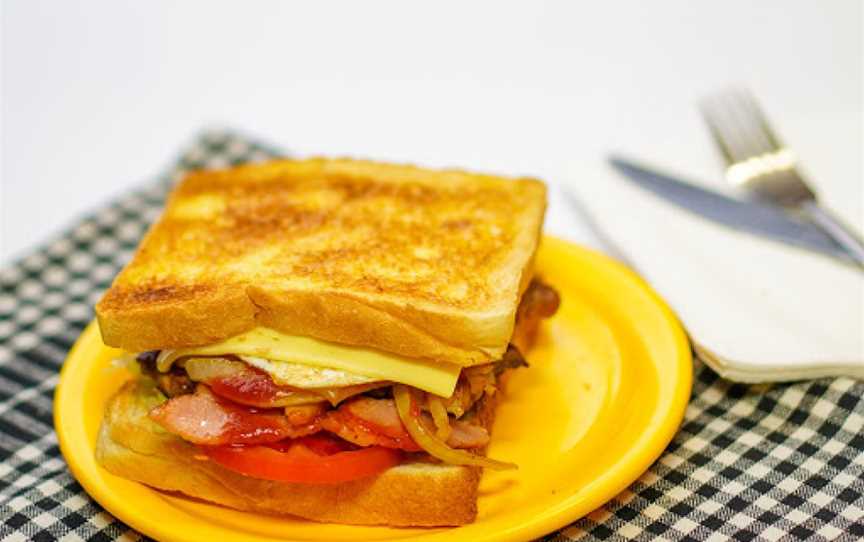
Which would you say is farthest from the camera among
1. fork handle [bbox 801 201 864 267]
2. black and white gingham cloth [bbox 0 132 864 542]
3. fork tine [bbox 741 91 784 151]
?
fork tine [bbox 741 91 784 151]

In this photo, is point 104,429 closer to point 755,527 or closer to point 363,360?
point 363,360

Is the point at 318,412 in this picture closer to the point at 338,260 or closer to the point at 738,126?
the point at 338,260

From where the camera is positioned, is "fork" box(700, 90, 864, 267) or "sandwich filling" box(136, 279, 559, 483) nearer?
"sandwich filling" box(136, 279, 559, 483)

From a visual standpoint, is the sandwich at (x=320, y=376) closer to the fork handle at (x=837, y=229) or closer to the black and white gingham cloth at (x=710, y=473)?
the black and white gingham cloth at (x=710, y=473)

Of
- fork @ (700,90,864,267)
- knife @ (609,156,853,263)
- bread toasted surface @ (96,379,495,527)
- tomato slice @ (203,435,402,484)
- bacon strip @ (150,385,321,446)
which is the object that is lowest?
bread toasted surface @ (96,379,495,527)

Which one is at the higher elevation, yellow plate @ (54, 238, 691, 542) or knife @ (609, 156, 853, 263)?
knife @ (609, 156, 853, 263)

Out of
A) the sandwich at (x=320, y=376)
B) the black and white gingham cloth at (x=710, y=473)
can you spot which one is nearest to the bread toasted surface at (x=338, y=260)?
the sandwich at (x=320, y=376)

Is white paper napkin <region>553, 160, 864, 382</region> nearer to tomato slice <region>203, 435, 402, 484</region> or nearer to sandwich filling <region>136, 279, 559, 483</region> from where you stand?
sandwich filling <region>136, 279, 559, 483</region>

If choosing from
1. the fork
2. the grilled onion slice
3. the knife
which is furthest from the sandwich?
the fork
